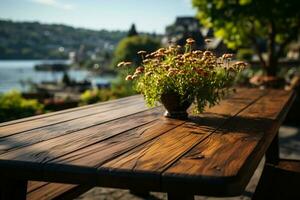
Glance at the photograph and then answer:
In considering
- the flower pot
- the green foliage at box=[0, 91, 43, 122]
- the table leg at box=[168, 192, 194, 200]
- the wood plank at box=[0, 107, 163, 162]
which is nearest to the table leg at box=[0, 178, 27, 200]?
the wood plank at box=[0, 107, 163, 162]

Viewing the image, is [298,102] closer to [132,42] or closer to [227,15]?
[227,15]

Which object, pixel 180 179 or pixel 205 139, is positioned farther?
pixel 205 139

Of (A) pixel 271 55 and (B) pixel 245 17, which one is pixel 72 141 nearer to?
(B) pixel 245 17

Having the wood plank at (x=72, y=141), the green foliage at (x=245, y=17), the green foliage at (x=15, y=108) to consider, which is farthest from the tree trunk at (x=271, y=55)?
the wood plank at (x=72, y=141)

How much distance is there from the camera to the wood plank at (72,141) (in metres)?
1.79

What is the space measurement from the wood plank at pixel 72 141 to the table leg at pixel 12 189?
151 millimetres

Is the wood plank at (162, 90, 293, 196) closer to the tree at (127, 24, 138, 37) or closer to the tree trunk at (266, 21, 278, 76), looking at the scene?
the tree trunk at (266, 21, 278, 76)

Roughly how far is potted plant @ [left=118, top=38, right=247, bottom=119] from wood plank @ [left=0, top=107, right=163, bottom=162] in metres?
0.20

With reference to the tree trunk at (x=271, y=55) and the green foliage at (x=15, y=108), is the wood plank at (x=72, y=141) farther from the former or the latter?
the tree trunk at (x=271, y=55)

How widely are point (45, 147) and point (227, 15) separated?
11647mm

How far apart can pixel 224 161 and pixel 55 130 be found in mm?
1154

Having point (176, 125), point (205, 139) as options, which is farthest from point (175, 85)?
point (205, 139)

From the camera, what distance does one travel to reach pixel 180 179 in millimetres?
1464

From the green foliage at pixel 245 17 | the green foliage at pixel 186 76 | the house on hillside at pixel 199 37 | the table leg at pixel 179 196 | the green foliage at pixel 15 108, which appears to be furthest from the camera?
the green foliage at pixel 245 17
